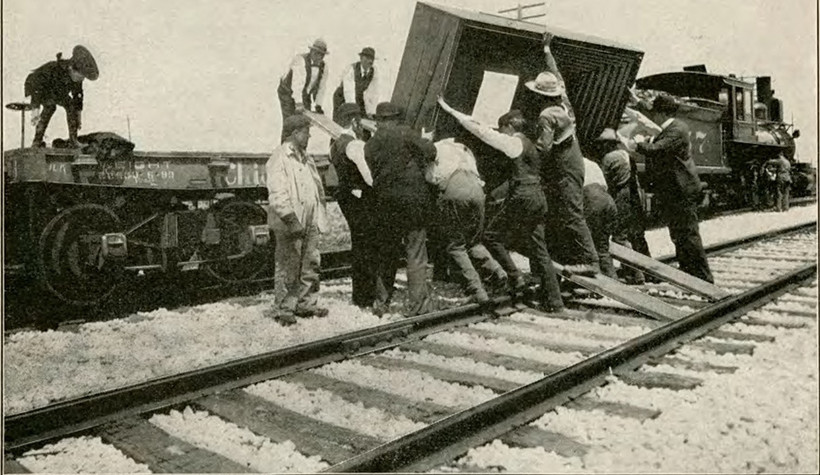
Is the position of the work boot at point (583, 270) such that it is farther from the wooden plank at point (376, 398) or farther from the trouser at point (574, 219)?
the wooden plank at point (376, 398)

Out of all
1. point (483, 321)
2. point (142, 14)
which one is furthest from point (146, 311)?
point (483, 321)

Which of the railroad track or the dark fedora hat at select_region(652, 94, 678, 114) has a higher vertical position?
the dark fedora hat at select_region(652, 94, 678, 114)

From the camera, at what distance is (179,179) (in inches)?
265

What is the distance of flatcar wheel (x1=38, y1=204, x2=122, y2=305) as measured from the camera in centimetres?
599

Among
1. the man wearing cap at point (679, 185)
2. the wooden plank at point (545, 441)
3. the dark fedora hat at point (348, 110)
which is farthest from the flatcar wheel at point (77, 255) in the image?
the man wearing cap at point (679, 185)

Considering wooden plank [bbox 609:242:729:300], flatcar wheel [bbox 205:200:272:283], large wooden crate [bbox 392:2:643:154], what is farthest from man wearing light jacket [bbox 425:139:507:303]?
flatcar wheel [bbox 205:200:272:283]

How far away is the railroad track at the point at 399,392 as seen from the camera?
9.70 ft

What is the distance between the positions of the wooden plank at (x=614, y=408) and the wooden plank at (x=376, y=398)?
2.14 ft

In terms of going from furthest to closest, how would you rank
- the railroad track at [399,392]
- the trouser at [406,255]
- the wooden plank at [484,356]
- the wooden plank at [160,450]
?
the trouser at [406,255]
the wooden plank at [484,356]
the railroad track at [399,392]
the wooden plank at [160,450]

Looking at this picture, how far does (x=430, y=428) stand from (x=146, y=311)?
423 cm

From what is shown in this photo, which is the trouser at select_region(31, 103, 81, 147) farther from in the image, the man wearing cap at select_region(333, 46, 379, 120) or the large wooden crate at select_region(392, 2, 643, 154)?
the large wooden crate at select_region(392, 2, 643, 154)

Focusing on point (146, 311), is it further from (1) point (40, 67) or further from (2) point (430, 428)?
(2) point (430, 428)

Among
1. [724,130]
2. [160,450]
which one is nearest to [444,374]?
[160,450]

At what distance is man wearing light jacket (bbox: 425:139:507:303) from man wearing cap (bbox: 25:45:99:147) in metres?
2.96
